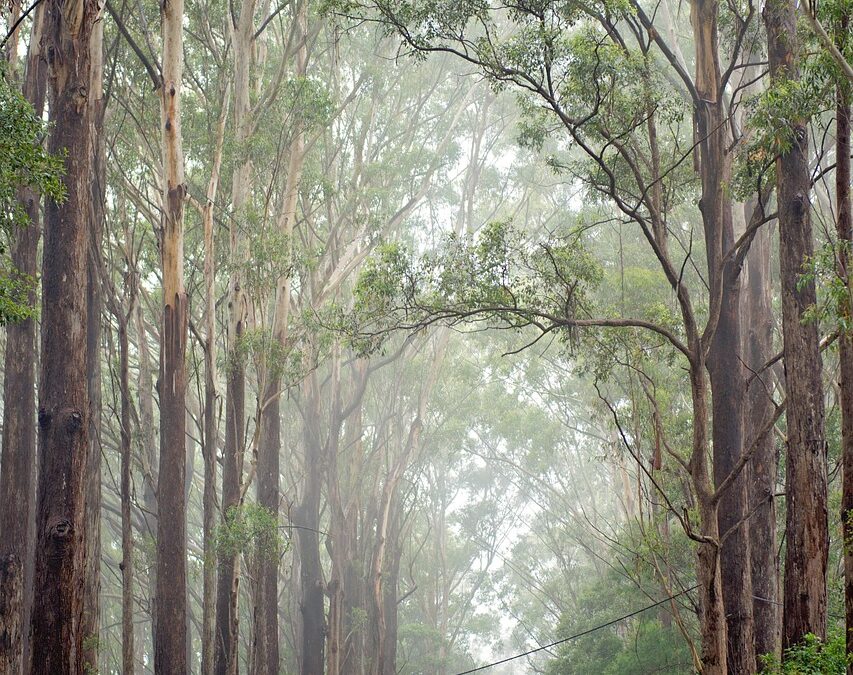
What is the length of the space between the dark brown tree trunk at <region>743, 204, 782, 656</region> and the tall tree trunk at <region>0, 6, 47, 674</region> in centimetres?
754

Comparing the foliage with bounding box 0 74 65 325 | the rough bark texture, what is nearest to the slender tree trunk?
the rough bark texture

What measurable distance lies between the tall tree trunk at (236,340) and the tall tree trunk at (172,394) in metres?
1.54

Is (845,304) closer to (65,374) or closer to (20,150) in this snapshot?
(20,150)

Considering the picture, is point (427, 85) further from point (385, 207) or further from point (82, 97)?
point (82, 97)

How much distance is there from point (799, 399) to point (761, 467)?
2963mm

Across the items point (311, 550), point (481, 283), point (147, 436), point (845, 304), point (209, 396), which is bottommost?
Answer: point (311, 550)

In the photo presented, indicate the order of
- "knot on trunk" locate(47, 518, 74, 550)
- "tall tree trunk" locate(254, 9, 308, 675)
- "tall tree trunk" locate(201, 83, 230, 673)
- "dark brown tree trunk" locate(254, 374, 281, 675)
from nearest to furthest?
1. "knot on trunk" locate(47, 518, 74, 550)
2. "tall tree trunk" locate(201, 83, 230, 673)
3. "dark brown tree trunk" locate(254, 374, 281, 675)
4. "tall tree trunk" locate(254, 9, 308, 675)

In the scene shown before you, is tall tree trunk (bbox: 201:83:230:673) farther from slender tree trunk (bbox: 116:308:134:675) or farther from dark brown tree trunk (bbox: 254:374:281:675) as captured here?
slender tree trunk (bbox: 116:308:134:675)

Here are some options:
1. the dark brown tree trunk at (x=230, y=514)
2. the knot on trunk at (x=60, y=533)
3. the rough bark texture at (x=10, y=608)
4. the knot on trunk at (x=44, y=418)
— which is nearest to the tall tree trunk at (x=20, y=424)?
the rough bark texture at (x=10, y=608)

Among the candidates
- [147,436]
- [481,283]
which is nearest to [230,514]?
[147,436]

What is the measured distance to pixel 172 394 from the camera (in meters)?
10.3

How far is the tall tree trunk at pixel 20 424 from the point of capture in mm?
9852

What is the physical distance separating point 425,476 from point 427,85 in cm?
1217

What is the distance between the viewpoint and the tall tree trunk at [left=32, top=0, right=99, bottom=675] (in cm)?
750
